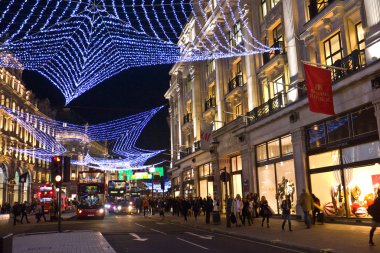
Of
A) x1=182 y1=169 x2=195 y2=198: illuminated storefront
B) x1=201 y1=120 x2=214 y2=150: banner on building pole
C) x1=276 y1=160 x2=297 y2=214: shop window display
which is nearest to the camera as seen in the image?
x1=276 y1=160 x2=297 y2=214: shop window display

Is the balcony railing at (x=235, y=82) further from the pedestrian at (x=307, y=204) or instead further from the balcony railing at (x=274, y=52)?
the pedestrian at (x=307, y=204)

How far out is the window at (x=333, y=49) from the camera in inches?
807

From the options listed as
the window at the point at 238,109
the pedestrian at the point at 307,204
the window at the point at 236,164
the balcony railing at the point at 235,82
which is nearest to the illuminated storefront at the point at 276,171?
the window at the point at 236,164

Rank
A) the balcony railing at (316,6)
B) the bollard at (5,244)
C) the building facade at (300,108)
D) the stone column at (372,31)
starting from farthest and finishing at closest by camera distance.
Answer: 1. the balcony railing at (316,6)
2. the building facade at (300,108)
3. the stone column at (372,31)
4. the bollard at (5,244)

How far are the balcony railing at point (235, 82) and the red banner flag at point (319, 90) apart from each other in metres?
13.6

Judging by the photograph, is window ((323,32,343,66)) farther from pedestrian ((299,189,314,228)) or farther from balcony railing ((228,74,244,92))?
balcony railing ((228,74,244,92))

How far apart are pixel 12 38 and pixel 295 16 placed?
15.1m

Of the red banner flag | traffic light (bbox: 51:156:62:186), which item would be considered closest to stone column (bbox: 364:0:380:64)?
the red banner flag

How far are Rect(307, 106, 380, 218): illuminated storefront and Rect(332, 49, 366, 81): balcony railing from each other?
1.90 metres

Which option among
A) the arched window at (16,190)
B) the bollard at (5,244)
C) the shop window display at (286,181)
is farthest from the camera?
the arched window at (16,190)

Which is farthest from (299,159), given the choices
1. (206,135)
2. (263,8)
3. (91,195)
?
(91,195)

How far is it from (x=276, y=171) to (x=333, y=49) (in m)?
8.56

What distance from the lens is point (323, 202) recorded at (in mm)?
20828

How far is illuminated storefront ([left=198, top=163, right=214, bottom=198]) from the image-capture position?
4012 centimetres
